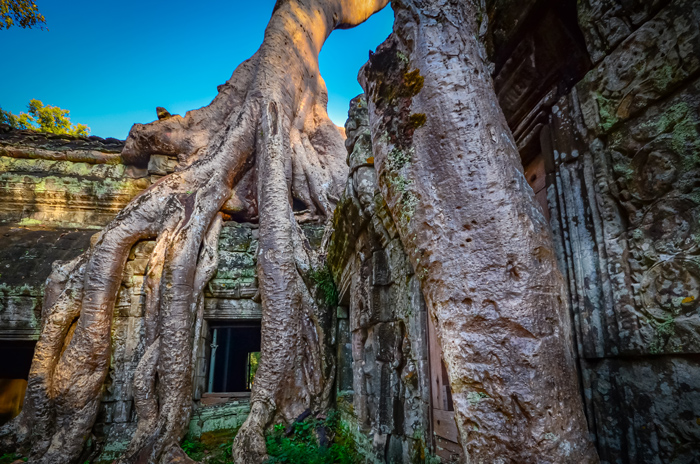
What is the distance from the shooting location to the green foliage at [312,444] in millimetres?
3461

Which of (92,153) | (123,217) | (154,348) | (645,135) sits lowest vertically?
(154,348)

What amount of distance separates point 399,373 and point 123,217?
177 inches

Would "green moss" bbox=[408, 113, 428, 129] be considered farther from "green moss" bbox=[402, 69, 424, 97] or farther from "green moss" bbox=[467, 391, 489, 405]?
"green moss" bbox=[467, 391, 489, 405]

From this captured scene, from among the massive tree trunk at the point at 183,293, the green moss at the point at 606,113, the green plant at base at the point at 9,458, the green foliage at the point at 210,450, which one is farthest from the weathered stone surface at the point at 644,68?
the green plant at base at the point at 9,458

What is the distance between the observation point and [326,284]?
16.1 ft

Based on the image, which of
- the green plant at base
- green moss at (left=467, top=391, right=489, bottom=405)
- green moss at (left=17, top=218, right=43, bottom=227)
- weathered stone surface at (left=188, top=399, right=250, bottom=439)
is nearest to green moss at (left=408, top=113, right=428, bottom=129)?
green moss at (left=467, top=391, right=489, bottom=405)

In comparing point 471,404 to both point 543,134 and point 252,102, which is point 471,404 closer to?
point 543,134

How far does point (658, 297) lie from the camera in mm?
1136

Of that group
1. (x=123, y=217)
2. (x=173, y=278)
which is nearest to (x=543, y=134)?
(x=173, y=278)

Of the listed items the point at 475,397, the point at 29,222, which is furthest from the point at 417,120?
the point at 29,222

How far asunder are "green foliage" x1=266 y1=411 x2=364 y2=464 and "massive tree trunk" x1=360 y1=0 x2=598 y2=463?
2.32 m

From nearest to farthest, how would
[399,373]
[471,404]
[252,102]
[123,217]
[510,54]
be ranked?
[471,404], [510,54], [399,373], [123,217], [252,102]

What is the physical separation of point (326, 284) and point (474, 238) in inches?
151

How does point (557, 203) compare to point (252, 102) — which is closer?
point (557, 203)
